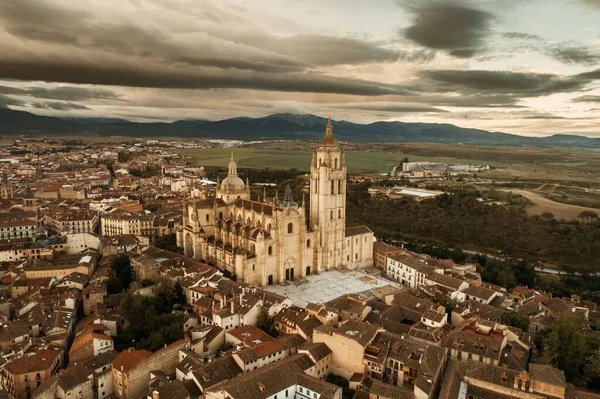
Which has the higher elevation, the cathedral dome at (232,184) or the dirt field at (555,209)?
the cathedral dome at (232,184)

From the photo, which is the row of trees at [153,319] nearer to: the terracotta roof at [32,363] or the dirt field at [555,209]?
the terracotta roof at [32,363]

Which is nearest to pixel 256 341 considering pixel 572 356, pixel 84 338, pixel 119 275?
pixel 84 338

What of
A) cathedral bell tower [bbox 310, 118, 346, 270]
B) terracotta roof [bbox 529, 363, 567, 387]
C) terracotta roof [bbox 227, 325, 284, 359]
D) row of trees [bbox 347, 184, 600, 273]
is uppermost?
cathedral bell tower [bbox 310, 118, 346, 270]

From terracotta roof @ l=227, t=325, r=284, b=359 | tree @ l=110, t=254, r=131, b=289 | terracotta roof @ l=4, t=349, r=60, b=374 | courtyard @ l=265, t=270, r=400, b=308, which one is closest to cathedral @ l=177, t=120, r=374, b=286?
courtyard @ l=265, t=270, r=400, b=308

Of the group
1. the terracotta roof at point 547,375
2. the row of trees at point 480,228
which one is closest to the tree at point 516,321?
the terracotta roof at point 547,375

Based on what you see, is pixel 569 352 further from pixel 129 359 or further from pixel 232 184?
pixel 232 184

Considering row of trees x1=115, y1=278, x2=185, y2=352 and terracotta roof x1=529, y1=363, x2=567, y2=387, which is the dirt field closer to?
terracotta roof x1=529, y1=363, x2=567, y2=387

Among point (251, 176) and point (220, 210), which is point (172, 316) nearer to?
point (220, 210)
